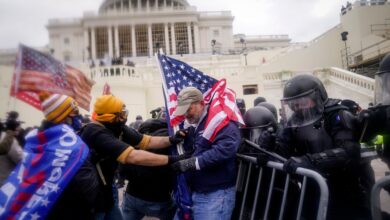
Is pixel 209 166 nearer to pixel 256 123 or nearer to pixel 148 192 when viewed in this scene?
pixel 148 192

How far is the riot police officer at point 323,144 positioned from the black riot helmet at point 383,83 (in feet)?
1.43

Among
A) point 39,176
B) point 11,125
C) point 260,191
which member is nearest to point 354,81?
point 260,191

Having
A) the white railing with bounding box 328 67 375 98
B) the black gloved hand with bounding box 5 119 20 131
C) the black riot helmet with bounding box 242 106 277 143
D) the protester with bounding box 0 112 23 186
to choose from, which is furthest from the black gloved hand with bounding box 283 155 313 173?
the white railing with bounding box 328 67 375 98

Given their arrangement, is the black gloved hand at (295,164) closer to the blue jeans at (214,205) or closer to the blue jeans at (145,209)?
the blue jeans at (214,205)

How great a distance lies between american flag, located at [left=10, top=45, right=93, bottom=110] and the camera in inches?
74.5

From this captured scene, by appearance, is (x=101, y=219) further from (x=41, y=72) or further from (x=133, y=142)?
(x=41, y=72)

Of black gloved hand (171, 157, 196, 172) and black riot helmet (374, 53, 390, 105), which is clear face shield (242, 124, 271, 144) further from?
black gloved hand (171, 157, 196, 172)

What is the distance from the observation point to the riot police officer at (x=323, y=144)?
2.65m

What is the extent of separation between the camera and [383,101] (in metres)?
2.98

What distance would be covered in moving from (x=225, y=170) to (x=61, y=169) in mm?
1305

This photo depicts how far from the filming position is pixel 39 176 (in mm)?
2227

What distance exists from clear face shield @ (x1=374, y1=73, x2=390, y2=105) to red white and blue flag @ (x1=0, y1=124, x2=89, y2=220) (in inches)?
103

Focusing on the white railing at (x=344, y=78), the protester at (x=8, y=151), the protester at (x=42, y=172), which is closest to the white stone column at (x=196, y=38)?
the white railing at (x=344, y=78)

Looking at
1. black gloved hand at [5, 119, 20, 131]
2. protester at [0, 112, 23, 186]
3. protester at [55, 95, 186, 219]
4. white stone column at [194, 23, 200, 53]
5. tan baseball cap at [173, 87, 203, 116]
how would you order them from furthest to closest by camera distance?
1. white stone column at [194, 23, 200, 53]
2. protester at [0, 112, 23, 186]
3. black gloved hand at [5, 119, 20, 131]
4. tan baseball cap at [173, 87, 203, 116]
5. protester at [55, 95, 186, 219]
